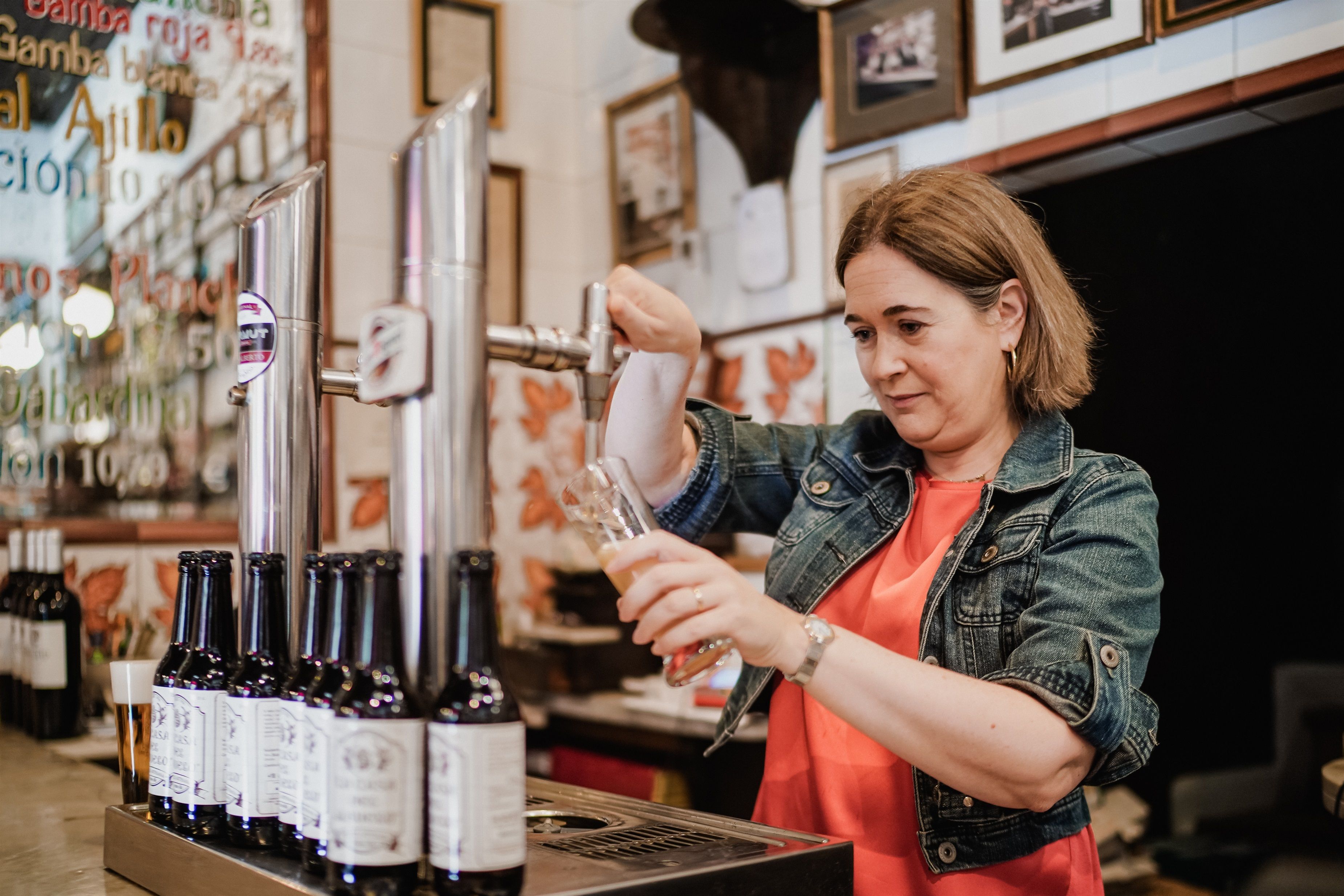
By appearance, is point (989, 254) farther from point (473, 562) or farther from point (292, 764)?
point (292, 764)

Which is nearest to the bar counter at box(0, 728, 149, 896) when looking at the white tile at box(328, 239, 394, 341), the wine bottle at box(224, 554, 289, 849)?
the wine bottle at box(224, 554, 289, 849)

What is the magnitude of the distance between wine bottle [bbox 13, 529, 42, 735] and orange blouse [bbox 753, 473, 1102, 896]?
1.61m

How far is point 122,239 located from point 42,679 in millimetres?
1234

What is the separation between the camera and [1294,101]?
2000mm

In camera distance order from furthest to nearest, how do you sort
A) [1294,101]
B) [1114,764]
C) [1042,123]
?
[1042,123]
[1294,101]
[1114,764]

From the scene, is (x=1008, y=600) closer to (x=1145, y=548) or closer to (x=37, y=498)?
(x=1145, y=548)

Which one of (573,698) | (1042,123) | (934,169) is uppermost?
(1042,123)

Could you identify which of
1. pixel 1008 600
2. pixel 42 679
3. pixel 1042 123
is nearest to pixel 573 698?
pixel 42 679

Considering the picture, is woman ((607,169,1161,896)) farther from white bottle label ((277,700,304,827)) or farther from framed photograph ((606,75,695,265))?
framed photograph ((606,75,695,265))

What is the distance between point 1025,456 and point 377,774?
0.84 m

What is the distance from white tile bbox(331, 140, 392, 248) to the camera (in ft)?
11.1

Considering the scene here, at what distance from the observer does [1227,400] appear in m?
2.12

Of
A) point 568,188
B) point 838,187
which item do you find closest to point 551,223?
point 568,188

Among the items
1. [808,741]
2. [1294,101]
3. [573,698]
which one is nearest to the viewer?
[808,741]
